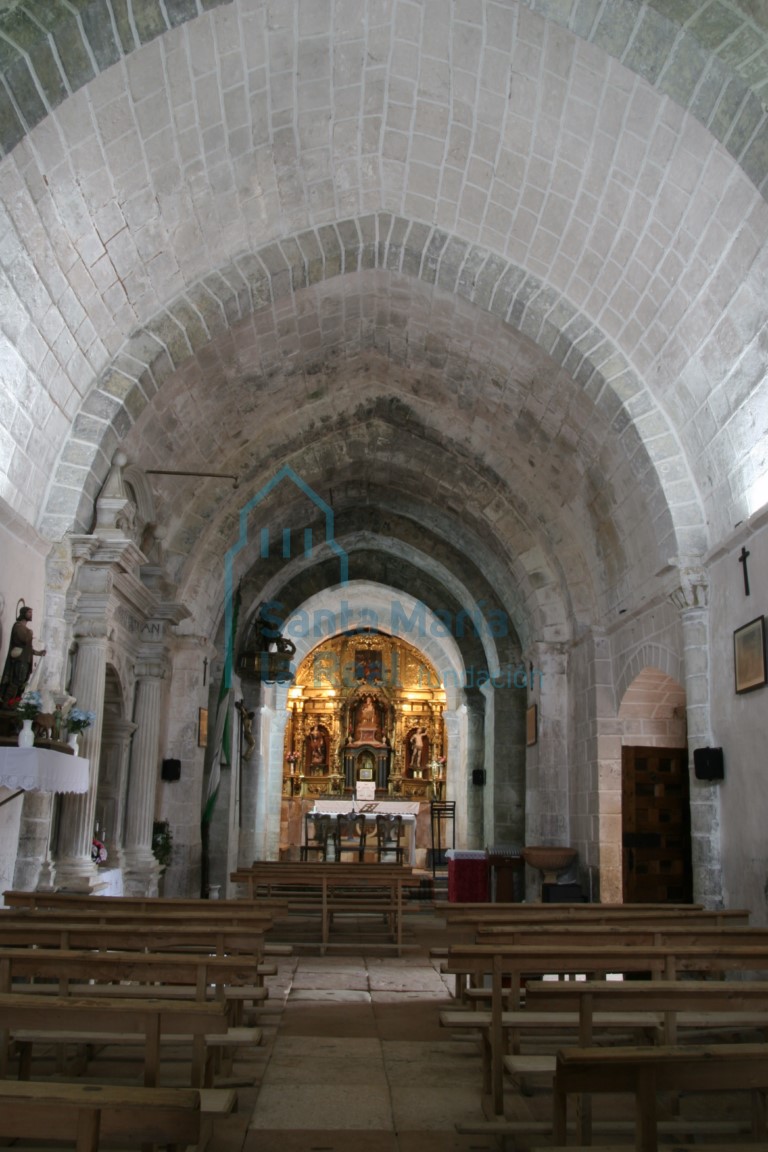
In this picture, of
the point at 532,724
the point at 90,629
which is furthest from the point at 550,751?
the point at 90,629

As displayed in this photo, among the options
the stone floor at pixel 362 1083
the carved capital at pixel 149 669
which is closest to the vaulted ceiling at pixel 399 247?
the carved capital at pixel 149 669

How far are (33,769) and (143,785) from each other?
4476 mm

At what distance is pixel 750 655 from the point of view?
726 cm

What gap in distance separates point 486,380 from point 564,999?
7.83m

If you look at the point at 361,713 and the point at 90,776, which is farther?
the point at 361,713

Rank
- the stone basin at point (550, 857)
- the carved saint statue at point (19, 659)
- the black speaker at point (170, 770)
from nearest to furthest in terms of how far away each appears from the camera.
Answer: the carved saint statue at point (19, 659) → the stone basin at point (550, 857) → the black speaker at point (170, 770)

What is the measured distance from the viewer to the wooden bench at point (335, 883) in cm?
943

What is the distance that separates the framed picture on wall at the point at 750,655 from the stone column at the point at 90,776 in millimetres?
5189

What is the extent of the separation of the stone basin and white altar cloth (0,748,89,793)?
6311mm

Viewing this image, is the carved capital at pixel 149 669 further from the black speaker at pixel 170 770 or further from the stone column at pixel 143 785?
the black speaker at pixel 170 770

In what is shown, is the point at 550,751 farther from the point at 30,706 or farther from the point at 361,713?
the point at 361,713

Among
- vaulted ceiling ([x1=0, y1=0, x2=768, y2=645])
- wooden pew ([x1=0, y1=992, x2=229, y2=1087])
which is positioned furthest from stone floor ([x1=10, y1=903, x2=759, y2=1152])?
vaulted ceiling ([x1=0, y1=0, x2=768, y2=645])

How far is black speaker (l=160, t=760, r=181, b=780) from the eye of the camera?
11656mm

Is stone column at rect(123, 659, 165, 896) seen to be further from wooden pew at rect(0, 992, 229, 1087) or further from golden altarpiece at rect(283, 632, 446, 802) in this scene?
golden altarpiece at rect(283, 632, 446, 802)
